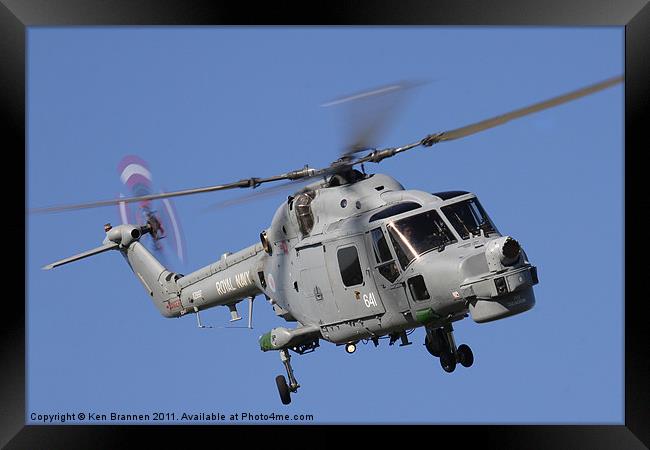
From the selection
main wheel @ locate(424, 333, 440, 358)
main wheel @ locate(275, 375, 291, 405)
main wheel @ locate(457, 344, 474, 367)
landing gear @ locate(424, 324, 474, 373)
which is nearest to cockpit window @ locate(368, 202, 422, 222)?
landing gear @ locate(424, 324, 474, 373)

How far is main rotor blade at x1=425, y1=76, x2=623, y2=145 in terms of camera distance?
17.4 m

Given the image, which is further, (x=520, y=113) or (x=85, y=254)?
(x=85, y=254)

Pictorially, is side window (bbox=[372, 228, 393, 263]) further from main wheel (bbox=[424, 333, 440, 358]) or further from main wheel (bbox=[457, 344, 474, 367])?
main wheel (bbox=[457, 344, 474, 367])

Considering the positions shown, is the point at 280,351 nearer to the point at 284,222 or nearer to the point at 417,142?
the point at 284,222

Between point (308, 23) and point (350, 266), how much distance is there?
3.53 meters

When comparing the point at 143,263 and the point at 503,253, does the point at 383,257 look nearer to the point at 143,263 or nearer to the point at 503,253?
the point at 503,253

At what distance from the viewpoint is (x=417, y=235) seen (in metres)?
20.8

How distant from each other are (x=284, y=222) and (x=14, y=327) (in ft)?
14.9

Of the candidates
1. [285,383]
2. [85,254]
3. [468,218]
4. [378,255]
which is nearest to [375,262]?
[378,255]

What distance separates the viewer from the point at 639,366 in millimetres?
19672

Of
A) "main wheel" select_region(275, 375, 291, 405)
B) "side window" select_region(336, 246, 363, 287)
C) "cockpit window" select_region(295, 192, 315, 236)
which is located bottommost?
"main wheel" select_region(275, 375, 291, 405)

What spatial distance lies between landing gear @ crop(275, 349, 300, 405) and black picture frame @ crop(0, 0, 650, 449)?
3087 mm

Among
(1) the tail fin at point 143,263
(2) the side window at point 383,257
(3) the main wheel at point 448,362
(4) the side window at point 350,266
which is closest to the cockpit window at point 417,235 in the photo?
(2) the side window at point 383,257

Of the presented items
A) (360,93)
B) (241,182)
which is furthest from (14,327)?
(360,93)
